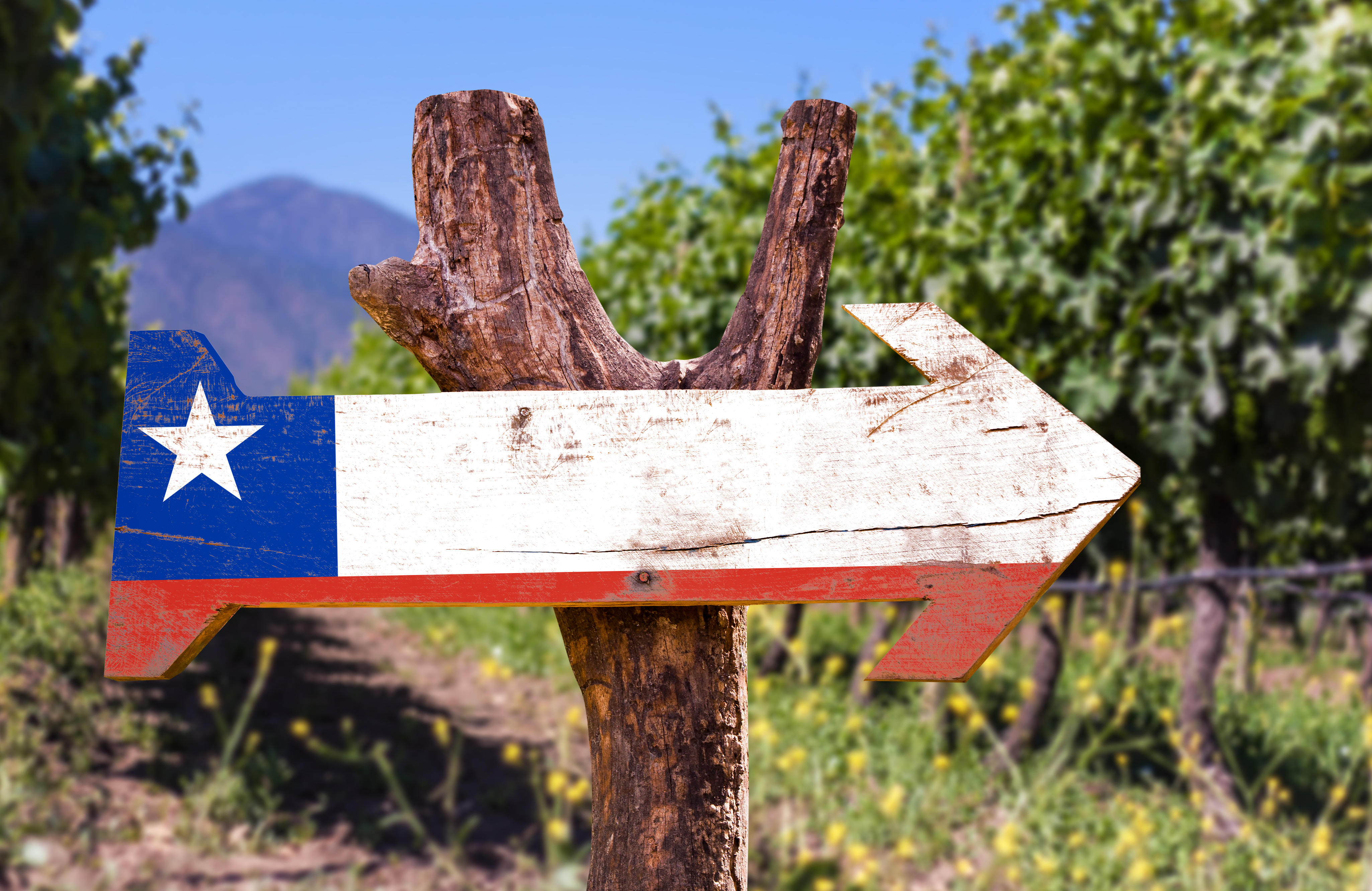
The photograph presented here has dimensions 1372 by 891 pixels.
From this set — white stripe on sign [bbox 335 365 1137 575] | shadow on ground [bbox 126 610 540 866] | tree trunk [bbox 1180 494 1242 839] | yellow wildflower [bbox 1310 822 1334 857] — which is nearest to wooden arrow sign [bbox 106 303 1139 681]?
white stripe on sign [bbox 335 365 1137 575]

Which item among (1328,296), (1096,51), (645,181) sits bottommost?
(1328,296)

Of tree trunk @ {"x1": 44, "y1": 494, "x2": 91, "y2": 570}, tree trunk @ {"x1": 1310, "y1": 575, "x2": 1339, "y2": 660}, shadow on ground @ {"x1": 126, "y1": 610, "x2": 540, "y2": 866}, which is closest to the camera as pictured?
shadow on ground @ {"x1": 126, "y1": 610, "x2": 540, "y2": 866}

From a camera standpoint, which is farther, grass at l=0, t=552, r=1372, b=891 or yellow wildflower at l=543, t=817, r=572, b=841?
grass at l=0, t=552, r=1372, b=891

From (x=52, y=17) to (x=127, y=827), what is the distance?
3.30 m

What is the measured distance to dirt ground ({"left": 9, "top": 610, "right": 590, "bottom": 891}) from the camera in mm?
3566

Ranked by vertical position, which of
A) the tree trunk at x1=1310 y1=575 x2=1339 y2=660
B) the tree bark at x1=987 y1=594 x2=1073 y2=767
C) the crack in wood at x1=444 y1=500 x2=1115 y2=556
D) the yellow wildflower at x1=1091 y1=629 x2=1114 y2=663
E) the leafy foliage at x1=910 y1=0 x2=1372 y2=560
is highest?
the leafy foliage at x1=910 y1=0 x2=1372 y2=560

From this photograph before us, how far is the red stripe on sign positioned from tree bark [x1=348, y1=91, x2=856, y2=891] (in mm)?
81

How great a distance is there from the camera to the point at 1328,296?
3523 mm

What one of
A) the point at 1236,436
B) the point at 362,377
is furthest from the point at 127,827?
the point at 362,377

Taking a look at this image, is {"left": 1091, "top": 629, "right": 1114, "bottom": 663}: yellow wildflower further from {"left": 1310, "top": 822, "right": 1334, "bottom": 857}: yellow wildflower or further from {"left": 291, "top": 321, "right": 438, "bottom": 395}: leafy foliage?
{"left": 291, "top": 321, "right": 438, "bottom": 395}: leafy foliage

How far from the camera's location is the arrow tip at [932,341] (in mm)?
963

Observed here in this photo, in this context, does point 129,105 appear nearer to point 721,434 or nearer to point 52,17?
point 52,17

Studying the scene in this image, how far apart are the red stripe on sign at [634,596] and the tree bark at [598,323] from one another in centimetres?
8

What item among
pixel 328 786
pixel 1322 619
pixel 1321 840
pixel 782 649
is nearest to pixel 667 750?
pixel 1321 840
